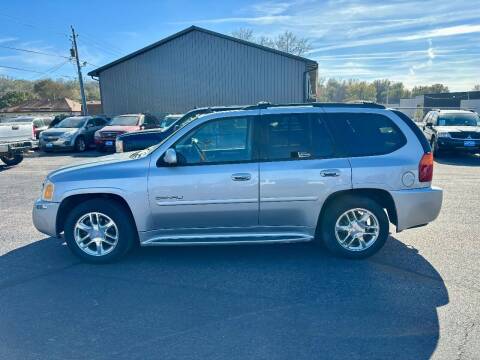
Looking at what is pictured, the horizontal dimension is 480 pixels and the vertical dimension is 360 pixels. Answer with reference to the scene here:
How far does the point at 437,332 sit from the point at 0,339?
3560 millimetres

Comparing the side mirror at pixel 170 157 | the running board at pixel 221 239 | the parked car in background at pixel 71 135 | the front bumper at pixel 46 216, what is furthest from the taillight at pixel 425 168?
the parked car in background at pixel 71 135

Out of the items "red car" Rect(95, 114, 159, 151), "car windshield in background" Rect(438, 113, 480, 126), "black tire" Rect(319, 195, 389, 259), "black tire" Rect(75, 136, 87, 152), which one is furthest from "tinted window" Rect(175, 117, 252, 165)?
"black tire" Rect(75, 136, 87, 152)

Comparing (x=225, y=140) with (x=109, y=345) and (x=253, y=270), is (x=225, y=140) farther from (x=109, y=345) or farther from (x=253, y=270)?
(x=109, y=345)

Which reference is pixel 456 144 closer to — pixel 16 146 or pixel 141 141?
pixel 141 141

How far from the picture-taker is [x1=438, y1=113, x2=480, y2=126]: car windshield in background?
1366 centimetres

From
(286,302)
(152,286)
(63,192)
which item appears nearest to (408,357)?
(286,302)

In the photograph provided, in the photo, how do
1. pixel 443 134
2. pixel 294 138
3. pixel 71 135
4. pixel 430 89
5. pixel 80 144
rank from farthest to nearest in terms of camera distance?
pixel 430 89
pixel 80 144
pixel 71 135
pixel 443 134
pixel 294 138

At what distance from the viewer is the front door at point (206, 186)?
4070 millimetres

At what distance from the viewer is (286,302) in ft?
11.2

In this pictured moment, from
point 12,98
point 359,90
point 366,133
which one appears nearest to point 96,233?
point 366,133

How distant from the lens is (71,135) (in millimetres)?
16078

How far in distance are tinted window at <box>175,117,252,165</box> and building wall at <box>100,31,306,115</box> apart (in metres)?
18.0

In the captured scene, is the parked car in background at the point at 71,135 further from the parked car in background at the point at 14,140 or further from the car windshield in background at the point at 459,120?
the car windshield in background at the point at 459,120

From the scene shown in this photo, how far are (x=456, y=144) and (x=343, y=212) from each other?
34.6 feet
